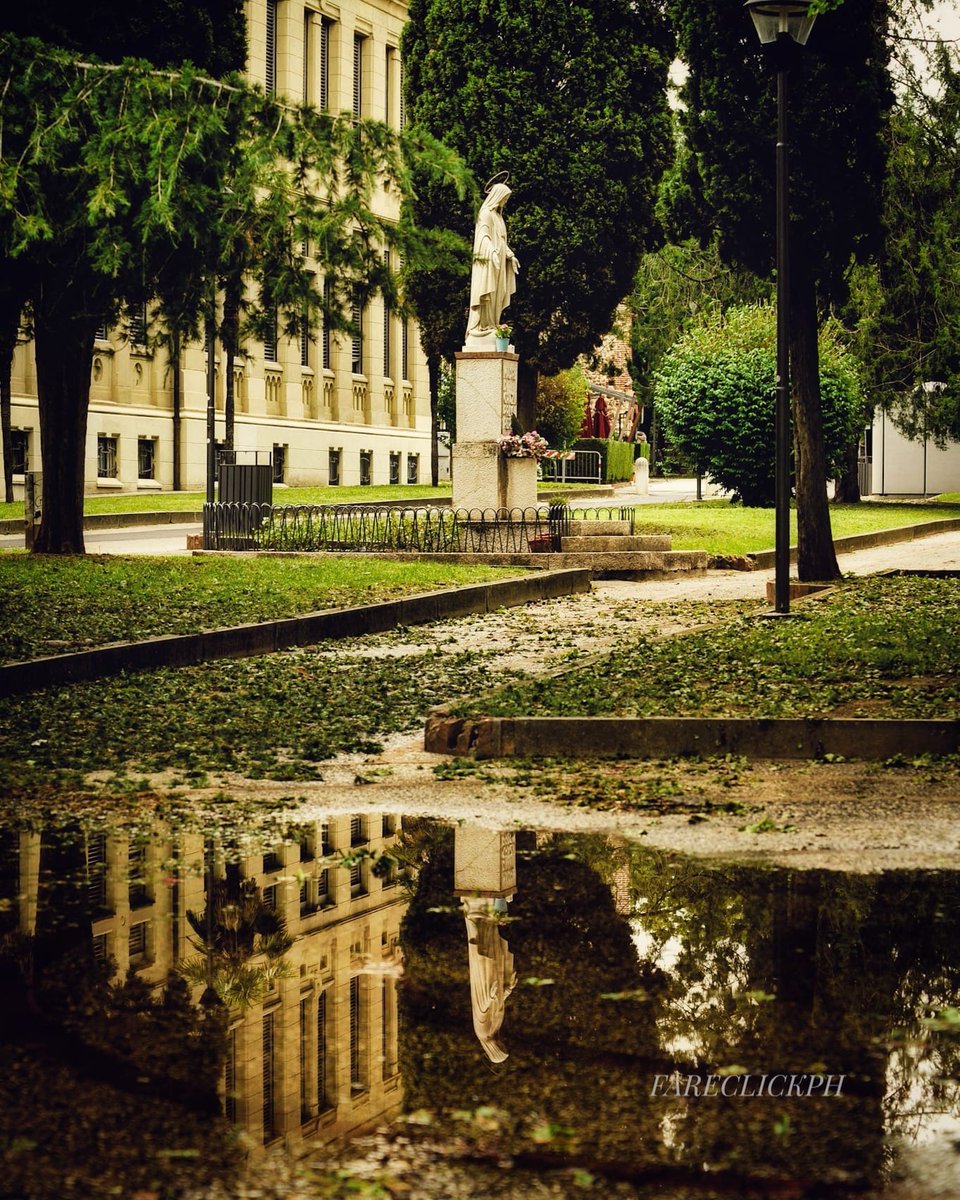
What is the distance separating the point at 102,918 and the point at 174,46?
20.6 metres

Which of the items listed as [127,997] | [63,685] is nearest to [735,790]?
[127,997]

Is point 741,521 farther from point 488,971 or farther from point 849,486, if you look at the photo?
point 488,971

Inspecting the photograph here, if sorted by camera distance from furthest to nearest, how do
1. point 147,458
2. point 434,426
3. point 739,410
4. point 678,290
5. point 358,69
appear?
point 434,426 → point 358,69 → point 678,290 → point 147,458 → point 739,410

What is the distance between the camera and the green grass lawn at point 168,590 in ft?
48.8

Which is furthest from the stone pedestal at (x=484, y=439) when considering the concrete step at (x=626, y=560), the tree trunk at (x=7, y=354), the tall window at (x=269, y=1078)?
the tall window at (x=269, y=1078)

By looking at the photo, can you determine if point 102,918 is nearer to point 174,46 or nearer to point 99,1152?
point 99,1152

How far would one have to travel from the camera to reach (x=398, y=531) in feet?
85.6

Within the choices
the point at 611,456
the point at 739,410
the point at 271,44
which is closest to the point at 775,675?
the point at 739,410

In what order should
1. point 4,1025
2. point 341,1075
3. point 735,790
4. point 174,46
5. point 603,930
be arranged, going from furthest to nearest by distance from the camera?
point 174,46, point 735,790, point 603,930, point 4,1025, point 341,1075

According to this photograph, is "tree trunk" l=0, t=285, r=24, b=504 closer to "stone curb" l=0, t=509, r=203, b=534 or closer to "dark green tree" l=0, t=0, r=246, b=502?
"dark green tree" l=0, t=0, r=246, b=502

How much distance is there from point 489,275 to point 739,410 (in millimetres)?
13407

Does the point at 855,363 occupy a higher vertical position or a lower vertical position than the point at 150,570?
higher

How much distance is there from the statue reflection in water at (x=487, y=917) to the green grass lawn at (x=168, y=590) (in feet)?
20.3

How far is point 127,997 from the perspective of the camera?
5070mm
